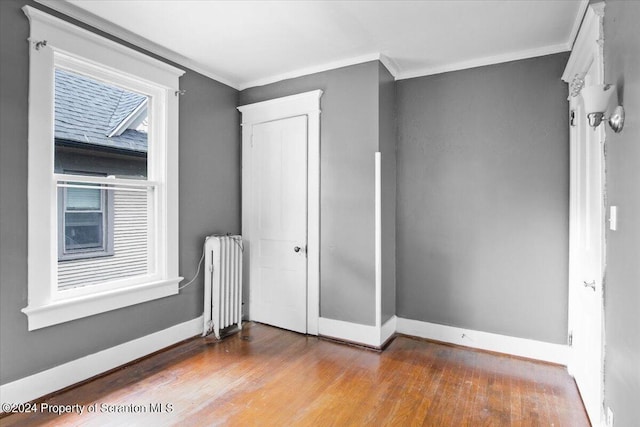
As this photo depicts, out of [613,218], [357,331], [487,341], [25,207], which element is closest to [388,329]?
[357,331]

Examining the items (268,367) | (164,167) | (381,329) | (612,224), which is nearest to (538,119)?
(612,224)

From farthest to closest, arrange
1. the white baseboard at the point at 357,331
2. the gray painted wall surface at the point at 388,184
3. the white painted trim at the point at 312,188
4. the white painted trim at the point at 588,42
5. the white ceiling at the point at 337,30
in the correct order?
the white painted trim at the point at 312,188 < the gray painted wall surface at the point at 388,184 < the white baseboard at the point at 357,331 < the white ceiling at the point at 337,30 < the white painted trim at the point at 588,42

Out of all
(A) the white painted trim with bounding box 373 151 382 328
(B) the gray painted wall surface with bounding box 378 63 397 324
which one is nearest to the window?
(A) the white painted trim with bounding box 373 151 382 328

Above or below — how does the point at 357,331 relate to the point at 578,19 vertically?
below

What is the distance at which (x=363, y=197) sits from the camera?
325cm

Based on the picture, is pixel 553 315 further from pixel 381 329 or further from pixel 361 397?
pixel 361 397

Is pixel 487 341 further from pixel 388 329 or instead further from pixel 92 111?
pixel 92 111

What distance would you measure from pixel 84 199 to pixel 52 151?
408 mm

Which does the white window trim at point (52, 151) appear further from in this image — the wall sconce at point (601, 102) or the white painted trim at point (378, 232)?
the wall sconce at point (601, 102)

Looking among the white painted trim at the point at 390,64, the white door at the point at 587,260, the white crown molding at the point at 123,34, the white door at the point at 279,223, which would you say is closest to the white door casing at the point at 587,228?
the white door at the point at 587,260

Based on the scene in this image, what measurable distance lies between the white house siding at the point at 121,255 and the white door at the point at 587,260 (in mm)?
3334

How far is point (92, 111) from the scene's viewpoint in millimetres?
2693

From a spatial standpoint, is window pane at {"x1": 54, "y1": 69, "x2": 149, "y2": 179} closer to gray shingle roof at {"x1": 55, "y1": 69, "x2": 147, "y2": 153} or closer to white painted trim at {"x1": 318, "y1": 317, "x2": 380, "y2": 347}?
gray shingle roof at {"x1": 55, "y1": 69, "x2": 147, "y2": 153}

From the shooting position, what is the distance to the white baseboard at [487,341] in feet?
9.55
